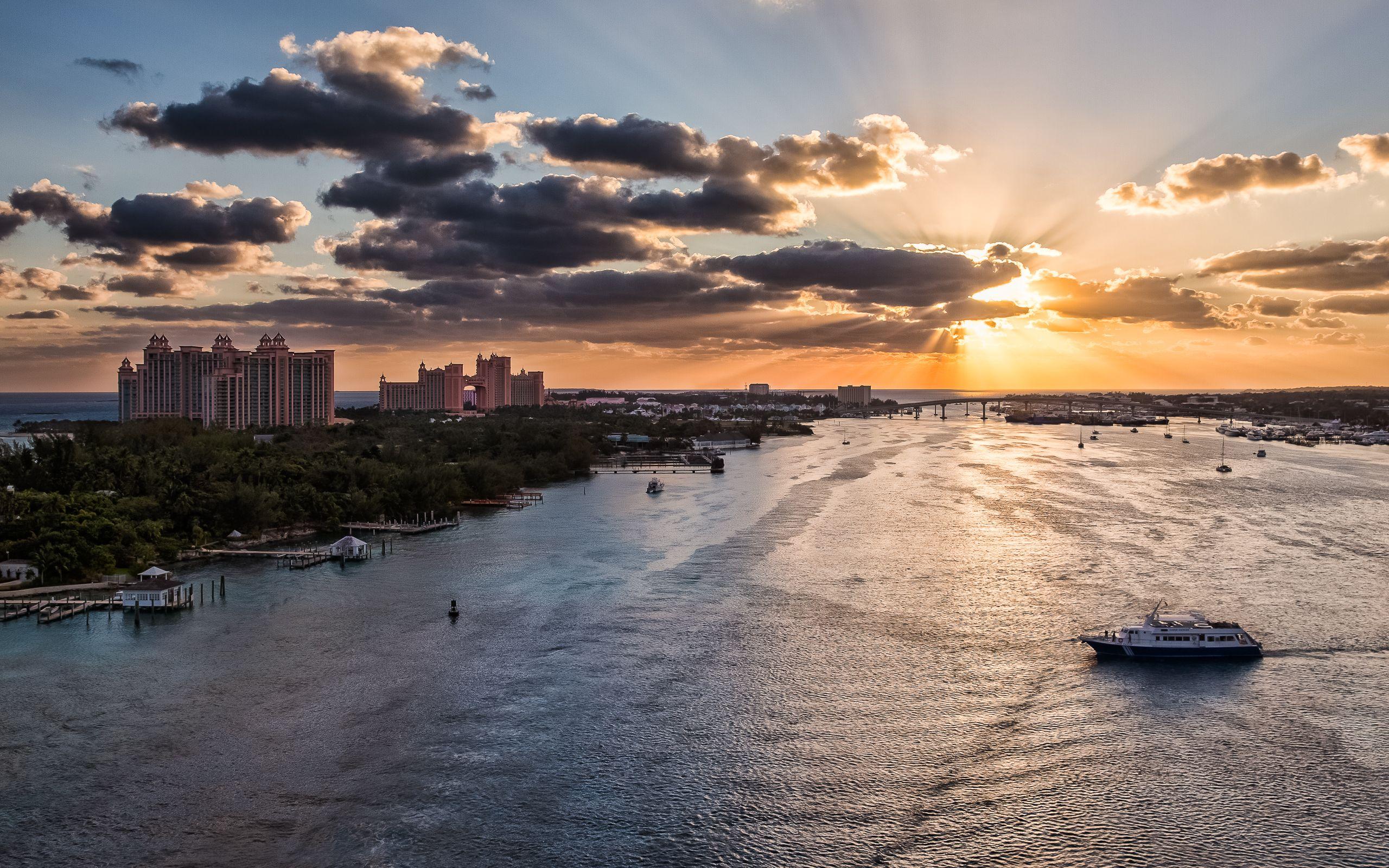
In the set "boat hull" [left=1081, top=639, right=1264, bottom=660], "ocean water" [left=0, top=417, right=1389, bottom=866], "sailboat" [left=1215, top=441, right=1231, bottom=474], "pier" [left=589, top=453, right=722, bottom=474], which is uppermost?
"sailboat" [left=1215, top=441, right=1231, bottom=474]

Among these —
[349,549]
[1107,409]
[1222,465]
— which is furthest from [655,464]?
[1107,409]

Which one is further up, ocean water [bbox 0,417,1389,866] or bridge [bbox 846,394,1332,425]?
bridge [bbox 846,394,1332,425]

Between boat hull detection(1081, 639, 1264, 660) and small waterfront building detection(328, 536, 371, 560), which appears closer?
boat hull detection(1081, 639, 1264, 660)

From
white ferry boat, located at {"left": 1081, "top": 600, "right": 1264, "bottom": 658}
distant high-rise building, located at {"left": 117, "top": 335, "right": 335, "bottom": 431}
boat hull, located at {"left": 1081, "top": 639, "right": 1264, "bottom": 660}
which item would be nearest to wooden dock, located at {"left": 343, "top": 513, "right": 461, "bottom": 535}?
white ferry boat, located at {"left": 1081, "top": 600, "right": 1264, "bottom": 658}

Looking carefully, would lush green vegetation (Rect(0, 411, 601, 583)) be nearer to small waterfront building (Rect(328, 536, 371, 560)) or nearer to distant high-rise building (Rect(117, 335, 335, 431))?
small waterfront building (Rect(328, 536, 371, 560))

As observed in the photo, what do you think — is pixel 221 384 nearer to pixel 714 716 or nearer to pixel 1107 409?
pixel 714 716

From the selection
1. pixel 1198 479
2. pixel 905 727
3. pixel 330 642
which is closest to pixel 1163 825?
pixel 905 727
